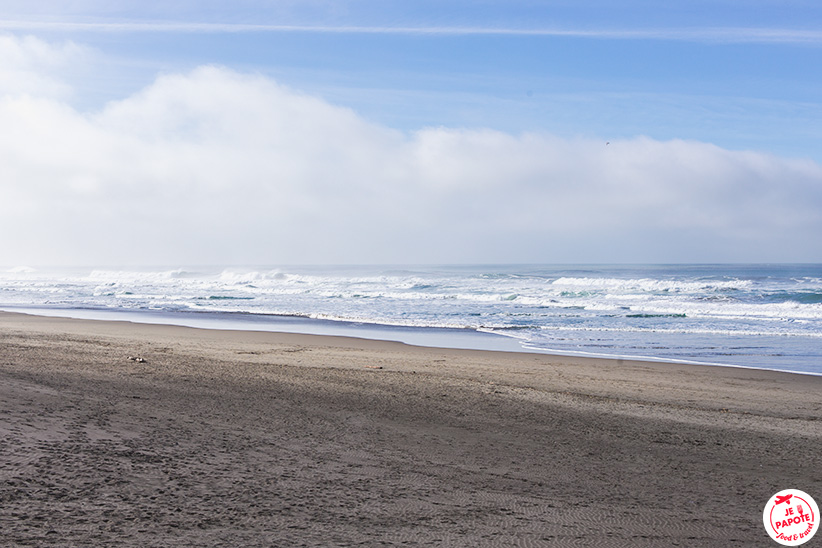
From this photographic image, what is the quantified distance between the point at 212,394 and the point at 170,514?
3.86m

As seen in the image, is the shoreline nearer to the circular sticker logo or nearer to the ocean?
the ocean

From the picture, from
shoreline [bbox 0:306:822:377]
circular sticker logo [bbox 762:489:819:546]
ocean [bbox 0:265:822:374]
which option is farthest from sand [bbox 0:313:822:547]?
ocean [bbox 0:265:822:374]

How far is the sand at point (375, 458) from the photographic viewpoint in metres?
3.47

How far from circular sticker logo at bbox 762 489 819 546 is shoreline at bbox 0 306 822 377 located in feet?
30.9

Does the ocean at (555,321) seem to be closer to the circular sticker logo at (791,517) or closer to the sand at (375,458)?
the sand at (375,458)

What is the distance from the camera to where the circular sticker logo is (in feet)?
12.5

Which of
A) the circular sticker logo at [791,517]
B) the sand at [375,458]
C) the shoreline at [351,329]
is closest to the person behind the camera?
the sand at [375,458]

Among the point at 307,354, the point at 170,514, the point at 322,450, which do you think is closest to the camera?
the point at 170,514

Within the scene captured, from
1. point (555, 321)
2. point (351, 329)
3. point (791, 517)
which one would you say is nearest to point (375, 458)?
point (791, 517)

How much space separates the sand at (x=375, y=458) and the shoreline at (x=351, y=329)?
5.44 m

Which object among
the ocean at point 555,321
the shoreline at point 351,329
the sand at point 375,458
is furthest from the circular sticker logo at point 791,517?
the ocean at point 555,321

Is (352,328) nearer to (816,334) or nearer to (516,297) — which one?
(816,334)

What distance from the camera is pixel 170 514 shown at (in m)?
3.45

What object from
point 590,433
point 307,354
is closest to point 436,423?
point 590,433
